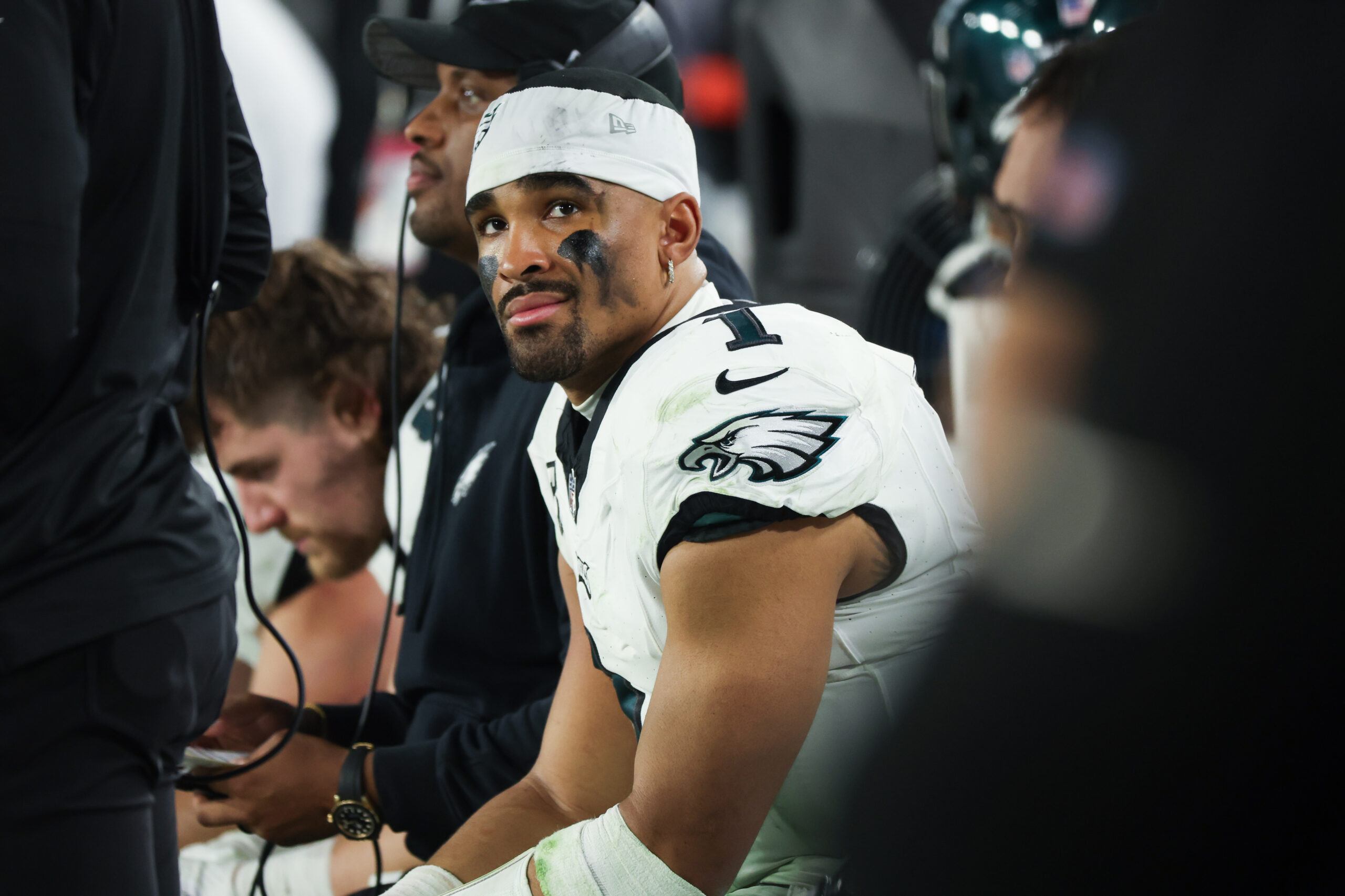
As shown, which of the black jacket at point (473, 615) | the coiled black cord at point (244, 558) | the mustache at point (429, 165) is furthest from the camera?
the mustache at point (429, 165)

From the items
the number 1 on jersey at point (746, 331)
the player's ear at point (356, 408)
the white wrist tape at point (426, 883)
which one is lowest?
A: the white wrist tape at point (426, 883)

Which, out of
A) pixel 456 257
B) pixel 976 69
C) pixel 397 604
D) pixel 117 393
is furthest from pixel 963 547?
pixel 976 69

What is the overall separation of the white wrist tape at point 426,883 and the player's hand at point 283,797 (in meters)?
0.37

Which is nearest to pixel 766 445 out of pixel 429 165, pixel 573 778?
pixel 573 778

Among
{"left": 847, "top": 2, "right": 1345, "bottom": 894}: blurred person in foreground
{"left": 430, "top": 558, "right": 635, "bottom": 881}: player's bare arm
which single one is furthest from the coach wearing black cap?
{"left": 847, "top": 2, "right": 1345, "bottom": 894}: blurred person in foreground

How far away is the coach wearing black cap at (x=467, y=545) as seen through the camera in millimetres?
1556

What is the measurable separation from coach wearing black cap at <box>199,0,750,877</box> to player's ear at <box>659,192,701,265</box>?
0.87 feet

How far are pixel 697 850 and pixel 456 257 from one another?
111cm

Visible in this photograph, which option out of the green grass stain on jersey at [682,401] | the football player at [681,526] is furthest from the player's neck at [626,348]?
the green grass stain on jersey at [682,401]

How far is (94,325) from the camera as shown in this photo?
1.14 m

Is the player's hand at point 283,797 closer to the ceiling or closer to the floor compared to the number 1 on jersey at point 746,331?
closer to the floor

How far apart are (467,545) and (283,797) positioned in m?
0.39

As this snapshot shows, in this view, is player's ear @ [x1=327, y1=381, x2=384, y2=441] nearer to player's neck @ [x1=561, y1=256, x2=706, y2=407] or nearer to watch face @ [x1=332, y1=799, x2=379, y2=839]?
watch face @ [x1=332, y1=799, x2=379, y2=839]

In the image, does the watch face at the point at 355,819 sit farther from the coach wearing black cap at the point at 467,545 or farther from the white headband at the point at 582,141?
the white headband at the point at 582,141
